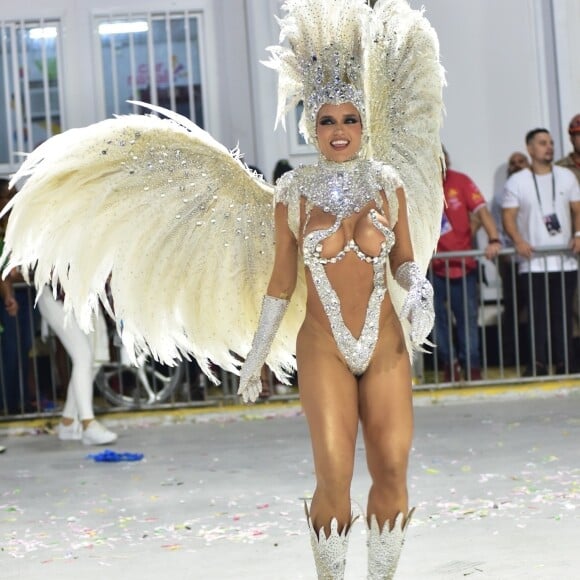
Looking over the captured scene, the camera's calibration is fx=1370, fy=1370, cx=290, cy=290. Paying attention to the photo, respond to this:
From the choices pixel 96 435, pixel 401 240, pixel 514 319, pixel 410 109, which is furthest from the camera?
pixel 514 319

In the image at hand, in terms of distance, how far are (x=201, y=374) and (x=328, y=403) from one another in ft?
17.2

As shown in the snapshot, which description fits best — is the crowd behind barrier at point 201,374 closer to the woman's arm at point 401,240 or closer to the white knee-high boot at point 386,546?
the woman's arm at point 401,240

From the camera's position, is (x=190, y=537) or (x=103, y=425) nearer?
(x=190, y=537)

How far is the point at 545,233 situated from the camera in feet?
32.9

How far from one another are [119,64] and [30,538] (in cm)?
605

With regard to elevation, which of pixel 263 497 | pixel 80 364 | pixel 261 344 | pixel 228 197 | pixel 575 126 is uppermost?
pixel 575 126

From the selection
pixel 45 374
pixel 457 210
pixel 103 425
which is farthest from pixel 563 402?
pixel 45 374

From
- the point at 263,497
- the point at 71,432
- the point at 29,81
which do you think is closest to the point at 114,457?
the point at 71,432

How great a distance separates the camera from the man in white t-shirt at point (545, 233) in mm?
9969

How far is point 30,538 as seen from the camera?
6.39 m

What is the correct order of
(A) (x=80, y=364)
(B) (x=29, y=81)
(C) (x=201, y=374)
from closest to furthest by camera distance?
(A) (x=80, y=364) < (C) (x=201, y=374) < (B) (x=29, y=81)

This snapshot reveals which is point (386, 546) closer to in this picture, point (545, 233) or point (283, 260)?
point (283, 260)

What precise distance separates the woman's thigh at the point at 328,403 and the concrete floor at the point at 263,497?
3.15ft

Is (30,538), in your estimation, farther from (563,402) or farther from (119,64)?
(119,64)
